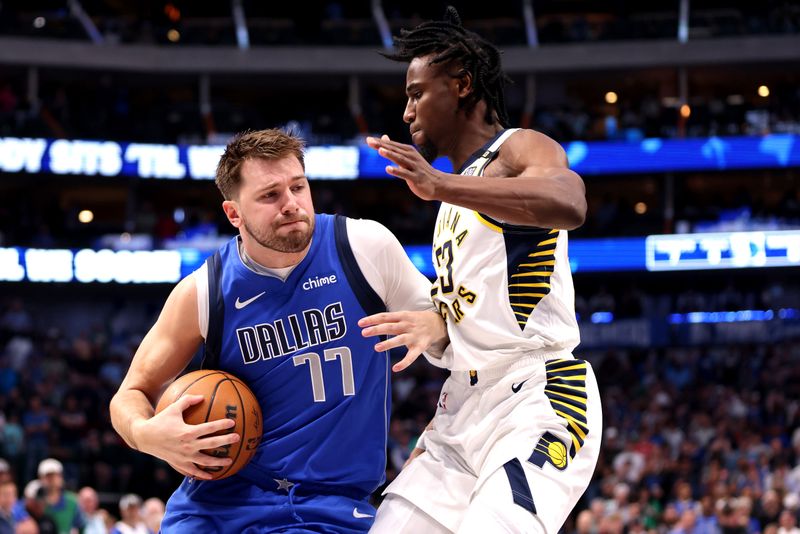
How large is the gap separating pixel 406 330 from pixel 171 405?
868 millimetres

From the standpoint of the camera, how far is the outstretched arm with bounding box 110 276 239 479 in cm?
373

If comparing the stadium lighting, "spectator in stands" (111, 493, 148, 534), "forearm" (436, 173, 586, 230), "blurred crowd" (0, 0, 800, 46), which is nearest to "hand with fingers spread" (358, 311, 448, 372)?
"forearm" (436, 173, 586, 230)

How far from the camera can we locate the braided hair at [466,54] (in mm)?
4410

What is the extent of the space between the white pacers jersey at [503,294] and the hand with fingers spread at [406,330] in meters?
0.13

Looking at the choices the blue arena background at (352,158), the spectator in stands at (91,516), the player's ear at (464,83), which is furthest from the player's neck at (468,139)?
the blue arena background at (352,158)

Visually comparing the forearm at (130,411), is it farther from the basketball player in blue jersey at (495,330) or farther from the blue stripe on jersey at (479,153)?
the blue stripe on jersey at (479,153)

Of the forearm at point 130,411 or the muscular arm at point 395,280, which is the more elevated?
the muscular arm at point 395,280

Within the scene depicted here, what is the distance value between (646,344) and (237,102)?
11.3m

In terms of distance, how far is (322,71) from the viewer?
75.2 feet

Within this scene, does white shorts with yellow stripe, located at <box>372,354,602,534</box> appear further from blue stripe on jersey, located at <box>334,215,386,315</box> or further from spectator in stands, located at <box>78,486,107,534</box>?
spectator in stands, located at <box>78,486,107,534</box>

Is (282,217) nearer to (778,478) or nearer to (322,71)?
(778,478)

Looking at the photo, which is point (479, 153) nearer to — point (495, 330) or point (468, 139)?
point (468, 139)

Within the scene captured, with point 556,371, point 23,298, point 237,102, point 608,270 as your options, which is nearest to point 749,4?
point 608,270

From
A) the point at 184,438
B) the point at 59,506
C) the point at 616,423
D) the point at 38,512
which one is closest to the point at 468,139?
the point at 184,438
